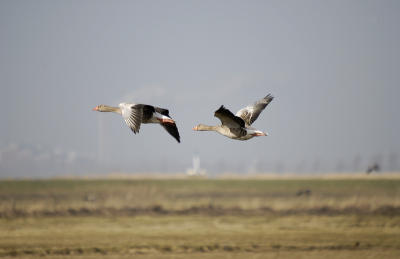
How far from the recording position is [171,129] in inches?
727

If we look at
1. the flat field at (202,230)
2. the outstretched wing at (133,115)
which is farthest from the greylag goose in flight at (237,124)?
the flat field at (202,230)

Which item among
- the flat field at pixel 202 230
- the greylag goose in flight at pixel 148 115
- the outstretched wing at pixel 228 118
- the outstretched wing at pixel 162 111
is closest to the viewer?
the greylag goose in flight at pixel 148 115

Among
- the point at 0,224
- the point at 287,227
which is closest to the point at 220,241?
the point at 287,227

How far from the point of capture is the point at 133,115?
59.2 feet

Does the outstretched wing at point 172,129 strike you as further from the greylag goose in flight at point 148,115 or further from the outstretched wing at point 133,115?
the outstretched wing at point 133,115

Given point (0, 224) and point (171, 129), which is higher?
point (171, 129)

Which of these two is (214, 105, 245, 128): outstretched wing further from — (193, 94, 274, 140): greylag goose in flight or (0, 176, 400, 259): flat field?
(0, 176, 400, 259): flat field

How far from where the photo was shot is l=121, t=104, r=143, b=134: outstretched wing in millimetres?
17406

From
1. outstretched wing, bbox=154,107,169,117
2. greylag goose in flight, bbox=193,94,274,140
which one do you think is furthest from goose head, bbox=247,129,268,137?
outstretched wing, bbox=154,107,169,117

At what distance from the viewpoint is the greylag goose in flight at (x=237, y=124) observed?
1908cm

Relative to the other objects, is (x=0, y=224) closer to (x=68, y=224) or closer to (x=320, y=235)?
(x=68, y=224)

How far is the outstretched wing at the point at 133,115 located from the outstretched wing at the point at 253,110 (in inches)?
173

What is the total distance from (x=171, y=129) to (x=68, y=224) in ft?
65.8

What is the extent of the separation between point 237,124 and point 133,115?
3.34 metres
